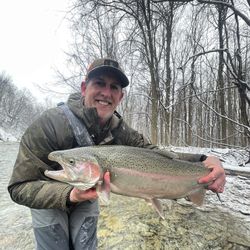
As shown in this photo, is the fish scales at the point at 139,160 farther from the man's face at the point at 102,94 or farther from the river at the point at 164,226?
the river at the point at 164,226

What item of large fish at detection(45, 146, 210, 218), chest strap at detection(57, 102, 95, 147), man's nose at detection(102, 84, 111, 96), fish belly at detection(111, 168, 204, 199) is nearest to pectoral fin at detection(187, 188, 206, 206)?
large fish at detection(45, 146, 210, 218)

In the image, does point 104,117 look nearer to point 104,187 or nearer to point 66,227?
point 104,187

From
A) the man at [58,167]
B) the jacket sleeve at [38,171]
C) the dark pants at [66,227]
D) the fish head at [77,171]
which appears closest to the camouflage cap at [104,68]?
the man at [58,167]

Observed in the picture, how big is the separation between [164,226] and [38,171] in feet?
10.2

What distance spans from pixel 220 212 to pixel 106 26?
14.6 meters

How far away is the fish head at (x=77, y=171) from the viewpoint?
1893 millimetres

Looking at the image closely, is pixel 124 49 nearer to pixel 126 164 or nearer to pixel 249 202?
pixel 249 202

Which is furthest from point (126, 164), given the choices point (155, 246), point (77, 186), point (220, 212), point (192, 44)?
point (192, 44)

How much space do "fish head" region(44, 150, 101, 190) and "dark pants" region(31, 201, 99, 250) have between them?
51 cm

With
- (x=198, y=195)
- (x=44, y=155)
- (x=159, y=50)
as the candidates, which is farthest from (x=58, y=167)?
(x=159, y=50)

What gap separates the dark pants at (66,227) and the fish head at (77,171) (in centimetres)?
51

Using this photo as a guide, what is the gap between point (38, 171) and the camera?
85.6 inches

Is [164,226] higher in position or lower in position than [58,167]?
lower

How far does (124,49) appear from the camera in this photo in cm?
1567
